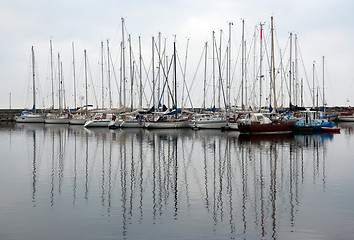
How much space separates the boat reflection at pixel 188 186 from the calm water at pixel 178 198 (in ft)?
0.14

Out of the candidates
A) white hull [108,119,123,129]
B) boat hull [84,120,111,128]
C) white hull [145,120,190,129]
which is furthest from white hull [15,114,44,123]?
white hull [145,120,190,129]

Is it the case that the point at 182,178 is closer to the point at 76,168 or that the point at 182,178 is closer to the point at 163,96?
the point at 76,168

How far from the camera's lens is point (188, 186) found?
1753 cm

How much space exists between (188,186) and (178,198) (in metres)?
2.39

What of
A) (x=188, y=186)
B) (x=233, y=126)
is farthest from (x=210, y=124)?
(x=188, y=186)

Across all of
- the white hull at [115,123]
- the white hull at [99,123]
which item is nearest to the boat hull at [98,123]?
the white hull at [99,123]

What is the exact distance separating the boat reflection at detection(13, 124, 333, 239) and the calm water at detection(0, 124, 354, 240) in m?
0.04

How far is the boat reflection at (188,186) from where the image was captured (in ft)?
41.2

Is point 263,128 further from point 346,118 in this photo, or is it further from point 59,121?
point 346,118

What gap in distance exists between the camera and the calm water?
1136cm

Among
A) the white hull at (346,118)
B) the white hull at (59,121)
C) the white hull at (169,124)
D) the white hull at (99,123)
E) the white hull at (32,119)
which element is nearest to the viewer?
the white hull at (169,124)

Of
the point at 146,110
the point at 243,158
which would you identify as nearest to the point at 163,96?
the point at 146,110

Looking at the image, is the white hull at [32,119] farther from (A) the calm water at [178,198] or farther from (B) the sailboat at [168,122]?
(A) the calm water at [178,198]

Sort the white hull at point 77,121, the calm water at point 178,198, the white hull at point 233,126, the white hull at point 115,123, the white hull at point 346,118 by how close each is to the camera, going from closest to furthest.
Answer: the calm water at point 178,198 < the white hull at point 233,126 < the white hull at point 115,123 < the white hull at point 77,121 < the white hull at point 346,118
